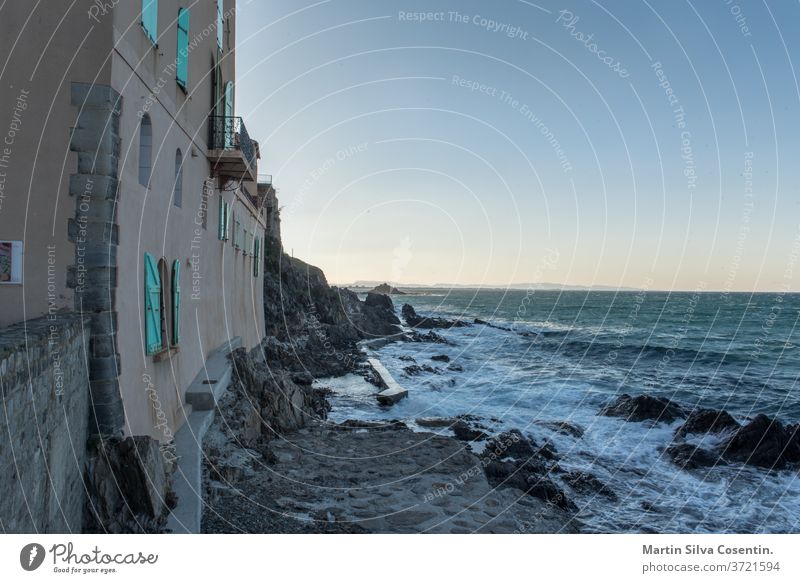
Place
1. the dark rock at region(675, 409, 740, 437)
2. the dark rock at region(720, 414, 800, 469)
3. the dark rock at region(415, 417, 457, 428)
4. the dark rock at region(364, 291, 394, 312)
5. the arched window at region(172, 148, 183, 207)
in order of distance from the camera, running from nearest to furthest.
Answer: the arched window at region(172, 148, 183, 207) < the dark rock at region(720, 414, 800, 469) < the dark rock at region(415, 417, 457, 428) < the dark rock at region(675, 409, 740, 437) < the dark rock at region(364, 291, 394, 312)

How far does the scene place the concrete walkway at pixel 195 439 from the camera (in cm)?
705

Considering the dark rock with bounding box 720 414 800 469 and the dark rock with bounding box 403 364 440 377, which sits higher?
the dark rock with bounding box 403 364 440 377

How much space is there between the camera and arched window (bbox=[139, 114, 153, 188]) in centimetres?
835

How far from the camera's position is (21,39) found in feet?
21.5

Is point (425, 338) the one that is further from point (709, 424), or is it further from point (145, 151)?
point (145, 151)

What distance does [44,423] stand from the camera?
493 centimetres

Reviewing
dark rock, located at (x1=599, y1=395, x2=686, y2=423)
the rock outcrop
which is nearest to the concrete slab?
the rock outcrop

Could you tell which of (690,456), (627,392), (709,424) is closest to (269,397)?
(690,456)

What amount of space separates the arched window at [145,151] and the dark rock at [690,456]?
16.2m

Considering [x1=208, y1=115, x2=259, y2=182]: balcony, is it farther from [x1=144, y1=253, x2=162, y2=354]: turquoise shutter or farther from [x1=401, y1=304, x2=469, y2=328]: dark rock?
[x1=401, y1=304, x2=469, y2=328]: dark rock

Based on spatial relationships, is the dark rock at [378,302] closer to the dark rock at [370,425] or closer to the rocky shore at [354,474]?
the rocky shore at [354,474]

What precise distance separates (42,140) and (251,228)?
1597cm

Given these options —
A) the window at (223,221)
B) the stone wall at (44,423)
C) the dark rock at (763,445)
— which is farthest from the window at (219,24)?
the dark rock at (763,445)

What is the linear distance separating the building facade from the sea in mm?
9813
